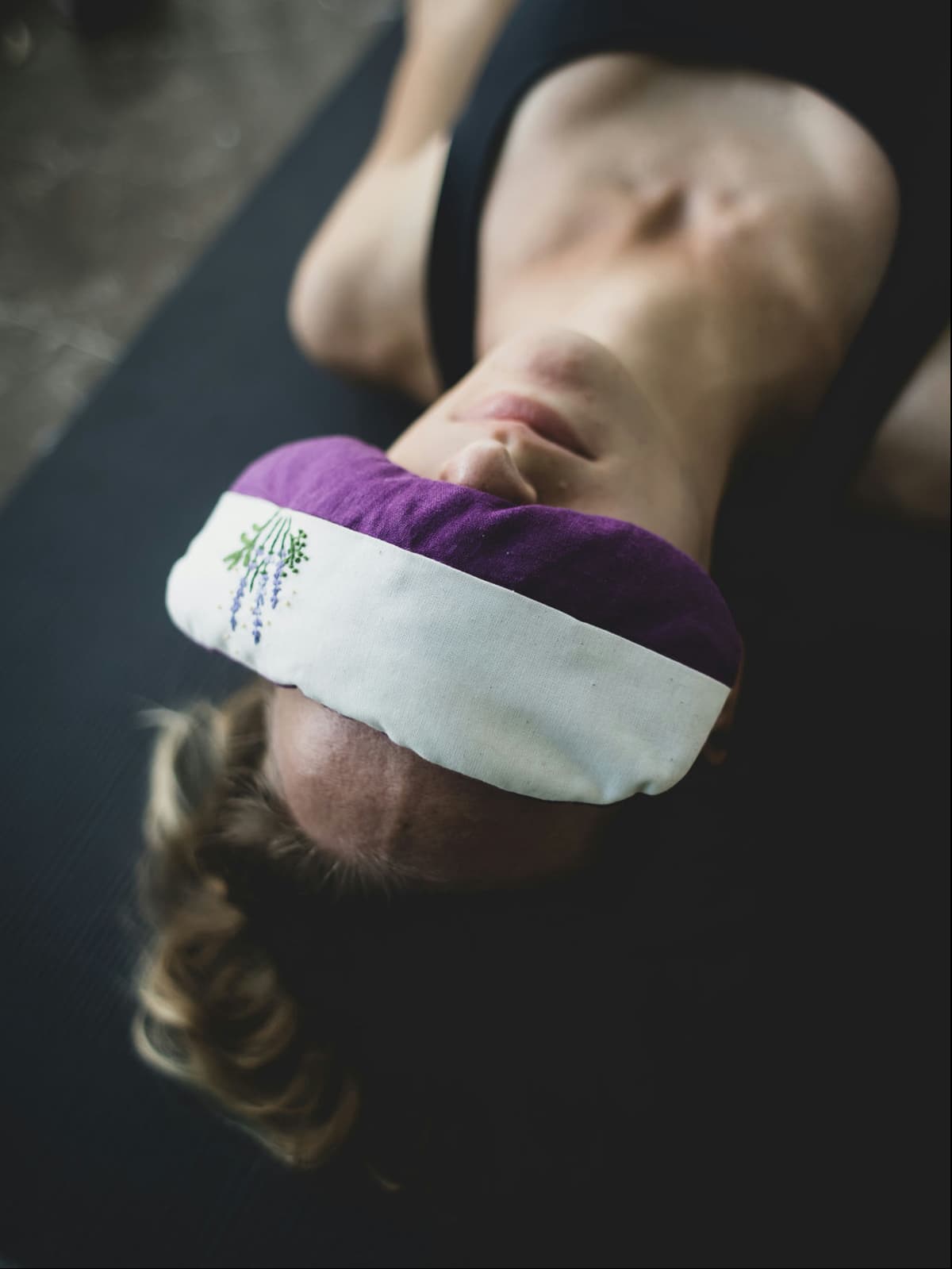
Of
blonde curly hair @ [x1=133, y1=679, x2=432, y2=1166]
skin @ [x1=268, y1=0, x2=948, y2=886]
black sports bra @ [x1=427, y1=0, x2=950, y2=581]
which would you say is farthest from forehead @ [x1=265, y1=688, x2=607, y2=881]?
black sports bra @ [x1=427, y1=0, x2=950, y2=581]

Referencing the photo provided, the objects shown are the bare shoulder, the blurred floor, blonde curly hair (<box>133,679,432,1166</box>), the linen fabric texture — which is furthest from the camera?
the blurred floor

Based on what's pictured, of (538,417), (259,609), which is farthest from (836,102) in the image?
(259,609)

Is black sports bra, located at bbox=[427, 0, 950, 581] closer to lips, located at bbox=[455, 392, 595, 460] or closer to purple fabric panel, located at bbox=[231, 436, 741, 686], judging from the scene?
lips, located at bbox=[455, 392, 595, 460]

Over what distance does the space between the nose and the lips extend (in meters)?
0.06

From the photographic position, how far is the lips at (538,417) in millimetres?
631

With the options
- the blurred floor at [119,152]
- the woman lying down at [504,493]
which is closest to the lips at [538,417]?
the woman lying down at [504,493]

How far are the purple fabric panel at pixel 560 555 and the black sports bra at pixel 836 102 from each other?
393 mm

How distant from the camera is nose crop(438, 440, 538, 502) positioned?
56cm

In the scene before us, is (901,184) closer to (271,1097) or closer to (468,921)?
(468,921)

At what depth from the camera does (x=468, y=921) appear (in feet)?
2.59

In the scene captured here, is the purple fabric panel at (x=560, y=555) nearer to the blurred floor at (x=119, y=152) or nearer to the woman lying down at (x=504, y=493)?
the woman lying down at (x=504, y=493)

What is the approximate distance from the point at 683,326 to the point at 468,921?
0.54 meters

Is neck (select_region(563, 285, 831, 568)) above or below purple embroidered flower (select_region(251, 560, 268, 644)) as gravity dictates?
above

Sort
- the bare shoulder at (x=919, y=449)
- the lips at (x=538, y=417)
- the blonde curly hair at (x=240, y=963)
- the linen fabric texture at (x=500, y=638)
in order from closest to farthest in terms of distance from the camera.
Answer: the linen fabric texture at (x=500, y=638), the lips at (x=538, y=417), the blonde curly hair at (x=240, y=963), the bare shoulder at (x=919, y=449)
